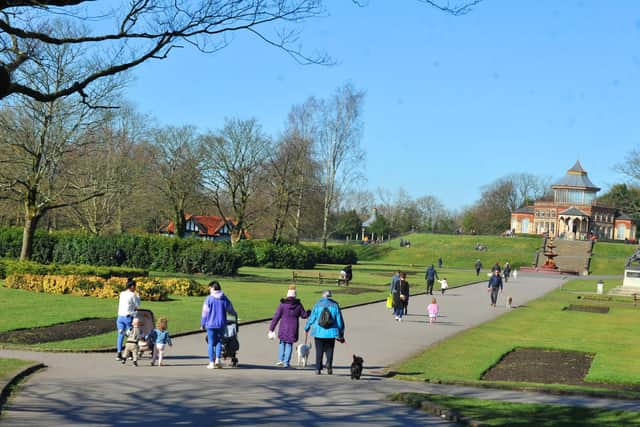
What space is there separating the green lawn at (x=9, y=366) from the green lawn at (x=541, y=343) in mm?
6554

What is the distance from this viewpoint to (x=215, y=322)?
1355 centimetres

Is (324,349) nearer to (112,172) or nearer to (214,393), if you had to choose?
(214,393)

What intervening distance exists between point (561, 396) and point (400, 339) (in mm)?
7366

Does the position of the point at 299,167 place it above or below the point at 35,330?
above

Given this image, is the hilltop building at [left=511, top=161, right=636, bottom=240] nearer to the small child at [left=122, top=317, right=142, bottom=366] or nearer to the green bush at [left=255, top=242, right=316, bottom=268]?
the green bush at [left=255, top=242, right=316, bottom=268]

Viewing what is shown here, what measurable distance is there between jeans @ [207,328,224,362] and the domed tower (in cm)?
11538

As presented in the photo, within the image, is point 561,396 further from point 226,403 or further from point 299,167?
point 299,167

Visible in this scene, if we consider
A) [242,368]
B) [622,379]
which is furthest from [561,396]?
[242,368]

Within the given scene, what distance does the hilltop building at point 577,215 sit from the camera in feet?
389

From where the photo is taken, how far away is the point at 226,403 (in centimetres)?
1030

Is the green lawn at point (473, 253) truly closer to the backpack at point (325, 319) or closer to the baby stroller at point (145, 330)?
the baby stroller at point (145, 330)

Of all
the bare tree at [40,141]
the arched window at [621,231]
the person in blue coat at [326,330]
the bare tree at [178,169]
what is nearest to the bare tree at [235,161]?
the bare tree at [178,169]

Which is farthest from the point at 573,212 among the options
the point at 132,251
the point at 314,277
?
the point at 132,251

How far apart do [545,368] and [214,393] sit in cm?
796
